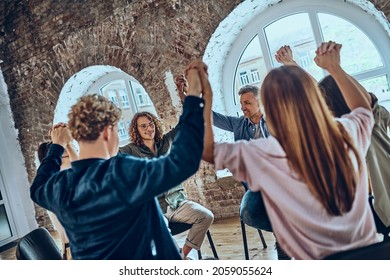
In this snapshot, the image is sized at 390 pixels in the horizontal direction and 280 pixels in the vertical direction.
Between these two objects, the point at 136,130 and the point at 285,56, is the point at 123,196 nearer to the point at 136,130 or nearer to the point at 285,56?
the point at 136,130

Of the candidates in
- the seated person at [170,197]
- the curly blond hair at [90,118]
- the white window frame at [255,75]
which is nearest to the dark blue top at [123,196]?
the curly blond hair at [90,118]

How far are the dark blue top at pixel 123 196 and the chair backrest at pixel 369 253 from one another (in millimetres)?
562

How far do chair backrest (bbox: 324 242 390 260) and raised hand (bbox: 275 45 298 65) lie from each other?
767mm

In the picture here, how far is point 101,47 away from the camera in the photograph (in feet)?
6.80

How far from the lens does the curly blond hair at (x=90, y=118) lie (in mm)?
1277

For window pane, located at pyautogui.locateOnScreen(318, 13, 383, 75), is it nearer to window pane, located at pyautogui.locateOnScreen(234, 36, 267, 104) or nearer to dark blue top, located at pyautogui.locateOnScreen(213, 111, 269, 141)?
window pane, located at pyautogui.locateOnScreen(234, 36, 267, 104)

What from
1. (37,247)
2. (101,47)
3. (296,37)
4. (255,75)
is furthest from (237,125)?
(37,247)

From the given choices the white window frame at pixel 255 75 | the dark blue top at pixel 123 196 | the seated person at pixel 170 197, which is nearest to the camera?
the dark blue top at pixel 123 196

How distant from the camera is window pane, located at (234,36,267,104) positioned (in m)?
1.66

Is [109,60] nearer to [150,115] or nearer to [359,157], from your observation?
[150,115]

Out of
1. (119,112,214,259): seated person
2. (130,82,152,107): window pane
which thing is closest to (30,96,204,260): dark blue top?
(119,112,214,259): seated person

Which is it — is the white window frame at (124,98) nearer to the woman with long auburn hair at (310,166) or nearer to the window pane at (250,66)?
the window pane at (250,66)

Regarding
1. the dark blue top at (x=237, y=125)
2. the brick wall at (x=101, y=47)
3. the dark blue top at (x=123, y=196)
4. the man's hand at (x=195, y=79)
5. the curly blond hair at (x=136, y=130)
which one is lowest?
the dark blue top at (x=123, y=196)
